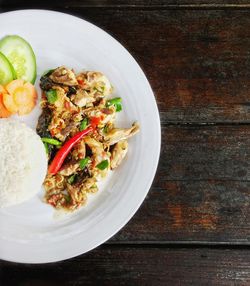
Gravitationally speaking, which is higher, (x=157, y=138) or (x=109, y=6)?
(x=109, y=6)

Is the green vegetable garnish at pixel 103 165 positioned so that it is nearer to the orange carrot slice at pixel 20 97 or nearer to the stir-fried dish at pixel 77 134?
the stir-fried dish at pixel 77 134

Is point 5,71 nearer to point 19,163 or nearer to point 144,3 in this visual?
point 19,163

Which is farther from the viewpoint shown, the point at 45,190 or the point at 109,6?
the point at 109,6

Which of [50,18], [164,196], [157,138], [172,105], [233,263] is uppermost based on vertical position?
[50,18]

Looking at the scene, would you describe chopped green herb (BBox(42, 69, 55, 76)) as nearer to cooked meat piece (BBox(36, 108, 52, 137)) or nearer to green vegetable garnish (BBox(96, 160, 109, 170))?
cooked meat piece (BBox(36, 108, 52, 137))

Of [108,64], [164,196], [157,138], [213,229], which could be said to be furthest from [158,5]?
[213,229]

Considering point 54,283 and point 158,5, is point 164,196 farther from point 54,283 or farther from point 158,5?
point 158,5

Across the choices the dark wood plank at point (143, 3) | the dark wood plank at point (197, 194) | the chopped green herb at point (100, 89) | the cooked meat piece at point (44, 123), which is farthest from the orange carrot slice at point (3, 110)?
the dark wood plank at point (197, 194)
